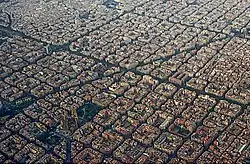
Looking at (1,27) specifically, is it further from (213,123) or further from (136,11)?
(213,123)

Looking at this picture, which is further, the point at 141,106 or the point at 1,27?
the point at 1,27

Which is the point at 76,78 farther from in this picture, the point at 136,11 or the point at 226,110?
the point at 136,11

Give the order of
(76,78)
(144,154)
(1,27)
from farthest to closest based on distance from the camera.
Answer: (1,27) < (76,78) < (144,154)

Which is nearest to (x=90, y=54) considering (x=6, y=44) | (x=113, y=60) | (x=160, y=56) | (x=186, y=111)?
(x=113, y=60)

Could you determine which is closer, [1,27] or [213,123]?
[213,123]

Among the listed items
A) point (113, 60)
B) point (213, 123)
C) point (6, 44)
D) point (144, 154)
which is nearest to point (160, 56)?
point (113, 60)

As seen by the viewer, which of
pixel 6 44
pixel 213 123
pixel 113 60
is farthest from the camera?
pixel 6 44
